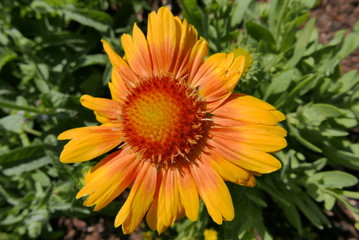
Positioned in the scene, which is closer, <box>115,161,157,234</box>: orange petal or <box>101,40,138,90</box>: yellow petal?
<box>115,161,157,234</box>: orange petal

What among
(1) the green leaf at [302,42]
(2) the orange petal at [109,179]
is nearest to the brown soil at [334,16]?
(1) the green leaf at [302,42]

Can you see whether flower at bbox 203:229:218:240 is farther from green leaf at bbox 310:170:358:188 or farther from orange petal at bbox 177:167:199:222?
orange petal at bbox 177:167:199:222

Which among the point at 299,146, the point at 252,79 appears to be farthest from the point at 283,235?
the point at 252,79

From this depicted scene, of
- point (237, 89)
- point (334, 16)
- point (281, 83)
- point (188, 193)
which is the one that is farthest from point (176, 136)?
point (334, 16)

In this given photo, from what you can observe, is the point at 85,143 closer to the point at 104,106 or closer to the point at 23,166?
the point at 104,106

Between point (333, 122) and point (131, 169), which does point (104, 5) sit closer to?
point (131, 169)

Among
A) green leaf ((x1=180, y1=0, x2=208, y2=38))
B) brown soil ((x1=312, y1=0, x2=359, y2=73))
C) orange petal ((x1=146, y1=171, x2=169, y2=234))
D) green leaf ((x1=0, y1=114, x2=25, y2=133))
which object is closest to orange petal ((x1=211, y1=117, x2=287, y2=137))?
orange petal ((x1=146, y1=171, x2=169, y2=234))
